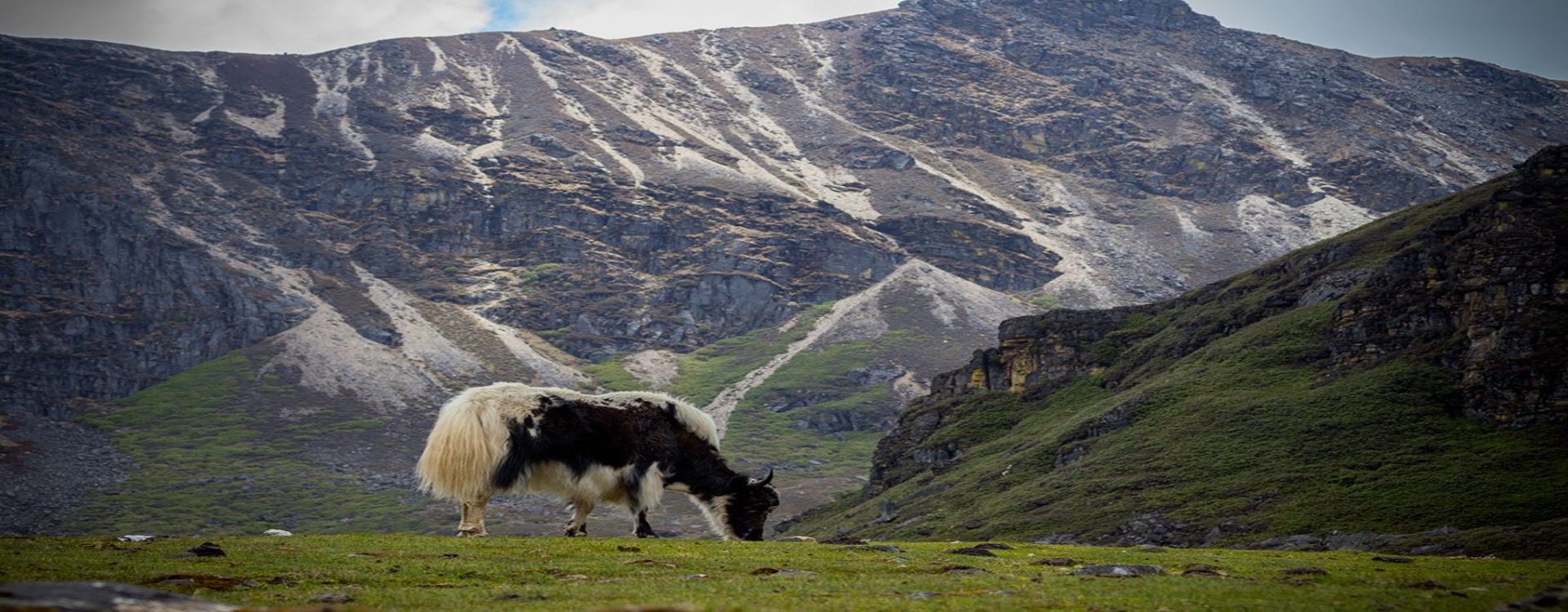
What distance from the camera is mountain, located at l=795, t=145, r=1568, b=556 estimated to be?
7431 cm

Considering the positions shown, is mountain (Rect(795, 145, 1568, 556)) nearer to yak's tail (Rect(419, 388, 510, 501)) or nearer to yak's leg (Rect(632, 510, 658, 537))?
yak's leg (Rect(632, 510, 658, 537))

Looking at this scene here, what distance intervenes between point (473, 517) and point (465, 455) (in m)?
1.69

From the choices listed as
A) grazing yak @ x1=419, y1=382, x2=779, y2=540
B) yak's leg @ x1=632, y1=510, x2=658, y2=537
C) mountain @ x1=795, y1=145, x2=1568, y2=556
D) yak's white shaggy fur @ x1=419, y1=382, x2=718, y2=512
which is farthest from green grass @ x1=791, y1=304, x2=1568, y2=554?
yak's white shaggy fur @ x1=419, y1=382, x2=718, y2=512

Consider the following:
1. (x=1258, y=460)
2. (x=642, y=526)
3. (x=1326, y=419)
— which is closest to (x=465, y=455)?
(x=642, y=526)

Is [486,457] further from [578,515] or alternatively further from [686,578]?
[686,578]

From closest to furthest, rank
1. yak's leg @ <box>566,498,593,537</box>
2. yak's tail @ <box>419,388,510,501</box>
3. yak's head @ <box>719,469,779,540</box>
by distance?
yak's tail @ <box>419,388,510,501</box>
yak's leg @ <box>566,498,593,537</box>
yak's head @ <box>719,469,779,540</box>

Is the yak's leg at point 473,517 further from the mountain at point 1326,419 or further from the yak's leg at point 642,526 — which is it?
the mountain at point 1326,419

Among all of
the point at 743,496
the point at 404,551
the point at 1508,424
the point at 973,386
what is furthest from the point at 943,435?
the point at 404,551

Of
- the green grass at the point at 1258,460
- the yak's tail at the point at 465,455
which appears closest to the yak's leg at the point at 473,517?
the yak's tail at the point at 465,455

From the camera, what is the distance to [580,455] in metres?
28.3

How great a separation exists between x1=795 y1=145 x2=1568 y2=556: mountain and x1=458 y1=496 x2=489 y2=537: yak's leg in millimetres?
46871

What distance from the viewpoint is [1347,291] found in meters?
116

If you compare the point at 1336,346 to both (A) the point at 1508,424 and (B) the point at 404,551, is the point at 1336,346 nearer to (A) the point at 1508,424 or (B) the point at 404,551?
(A) the point at 1508,424

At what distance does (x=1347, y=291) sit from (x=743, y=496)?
101658 millimetres
